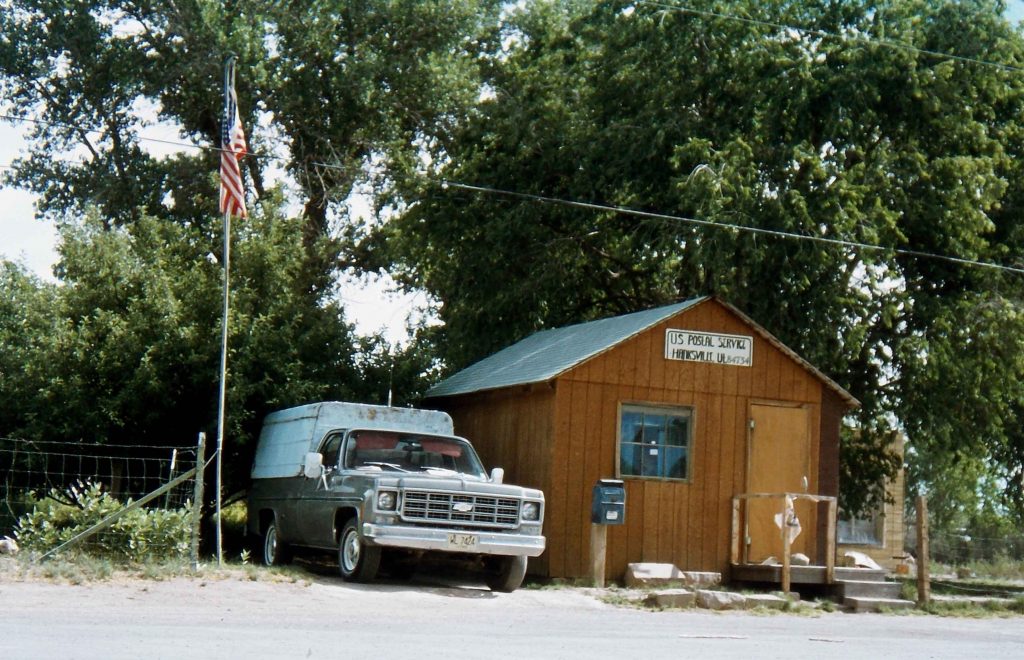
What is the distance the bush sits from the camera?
49.0 ft

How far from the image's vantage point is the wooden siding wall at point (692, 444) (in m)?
18.8

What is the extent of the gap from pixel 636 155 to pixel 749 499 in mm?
8775

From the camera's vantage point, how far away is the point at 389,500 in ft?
50.0

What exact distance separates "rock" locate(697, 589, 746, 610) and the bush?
629cm

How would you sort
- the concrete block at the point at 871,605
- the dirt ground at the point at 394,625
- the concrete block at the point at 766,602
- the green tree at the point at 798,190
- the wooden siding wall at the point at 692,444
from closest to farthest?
the dirt ground at the point at 394,625, the concrete block at the point at 766,602, the concrete block at the point at 871,605, the wooden siding wall at the point at 692,444, the green tree at the point at 798,190

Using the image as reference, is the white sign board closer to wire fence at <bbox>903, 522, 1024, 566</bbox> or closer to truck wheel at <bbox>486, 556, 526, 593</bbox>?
truck wheel at <bbox>486, 556, 526, 593</bbox>

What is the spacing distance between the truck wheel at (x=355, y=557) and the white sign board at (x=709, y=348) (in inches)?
229

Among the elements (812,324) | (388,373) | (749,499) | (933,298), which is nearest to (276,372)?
(388,373)

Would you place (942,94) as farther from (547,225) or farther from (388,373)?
(388,373)

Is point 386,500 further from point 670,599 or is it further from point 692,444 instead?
point 692,444

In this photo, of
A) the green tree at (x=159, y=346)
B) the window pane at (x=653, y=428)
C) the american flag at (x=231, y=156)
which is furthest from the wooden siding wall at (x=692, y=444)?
the green tree at (x=159, y=346)

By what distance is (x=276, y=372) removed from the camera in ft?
72.6

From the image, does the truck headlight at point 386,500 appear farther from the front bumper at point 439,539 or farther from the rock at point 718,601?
the rock at point 718,601

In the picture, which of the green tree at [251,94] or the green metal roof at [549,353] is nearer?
the green metal roof at [549,353]
